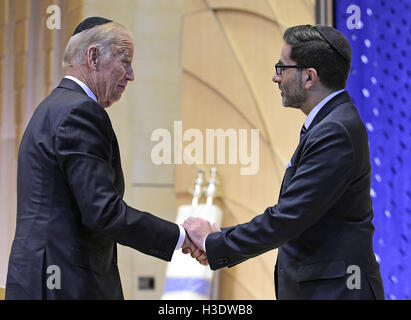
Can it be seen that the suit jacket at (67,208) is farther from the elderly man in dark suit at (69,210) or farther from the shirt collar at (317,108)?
the shirt collar at (317,108)

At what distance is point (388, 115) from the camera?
3.26 metres

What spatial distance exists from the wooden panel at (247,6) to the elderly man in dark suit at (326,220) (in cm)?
200

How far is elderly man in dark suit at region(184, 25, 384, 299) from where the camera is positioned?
6.19 ft

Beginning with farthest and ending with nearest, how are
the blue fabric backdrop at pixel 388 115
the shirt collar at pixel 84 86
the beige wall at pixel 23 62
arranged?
the beige wall at pixel 23 62, the blue fabric backdrop at pixel 388 115, the shirt collar at pixel 84 86

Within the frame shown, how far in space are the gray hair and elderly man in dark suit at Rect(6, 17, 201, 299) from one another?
6.5 inches

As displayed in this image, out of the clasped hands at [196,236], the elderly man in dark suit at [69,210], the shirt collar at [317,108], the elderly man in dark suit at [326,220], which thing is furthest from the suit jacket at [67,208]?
the shirt collar at [317,108]

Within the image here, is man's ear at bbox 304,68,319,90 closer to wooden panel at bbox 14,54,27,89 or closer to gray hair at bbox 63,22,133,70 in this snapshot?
gray hair at bbox 63,22,133,70

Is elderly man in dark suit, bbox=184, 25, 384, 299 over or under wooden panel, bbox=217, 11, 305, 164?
under

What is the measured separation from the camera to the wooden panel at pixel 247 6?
4.02 meters

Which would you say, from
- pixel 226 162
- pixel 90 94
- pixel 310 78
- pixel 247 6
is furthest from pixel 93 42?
pixel 247 6

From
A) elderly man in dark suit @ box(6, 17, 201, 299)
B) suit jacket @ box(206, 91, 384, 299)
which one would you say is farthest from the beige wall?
suit jacket @ box(206, 91, 384, 299)

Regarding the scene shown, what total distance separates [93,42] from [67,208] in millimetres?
559

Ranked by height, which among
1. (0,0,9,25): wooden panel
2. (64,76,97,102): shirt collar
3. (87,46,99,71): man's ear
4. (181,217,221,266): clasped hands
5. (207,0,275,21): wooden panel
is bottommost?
(181,217,221,266): clasped hands

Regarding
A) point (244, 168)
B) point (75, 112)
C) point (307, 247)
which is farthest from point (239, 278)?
point (75, 112)
